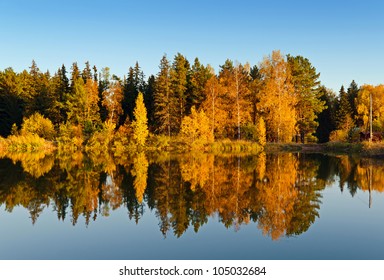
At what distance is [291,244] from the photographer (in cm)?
994

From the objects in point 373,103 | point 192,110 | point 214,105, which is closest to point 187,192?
point 192,110

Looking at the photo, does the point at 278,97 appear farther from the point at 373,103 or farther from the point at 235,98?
the point at 373,103

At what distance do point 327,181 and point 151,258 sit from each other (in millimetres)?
14879

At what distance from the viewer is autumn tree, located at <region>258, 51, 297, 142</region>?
48406mm

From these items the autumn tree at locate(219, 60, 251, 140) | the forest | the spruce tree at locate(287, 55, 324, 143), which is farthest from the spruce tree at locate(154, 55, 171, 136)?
the spruce tree at locate(287, 55, 324, 143)

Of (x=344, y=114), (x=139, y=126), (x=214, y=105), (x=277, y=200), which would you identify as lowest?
(x=277, y=200)

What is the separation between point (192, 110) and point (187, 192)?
101 feet

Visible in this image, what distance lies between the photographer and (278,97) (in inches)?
1940

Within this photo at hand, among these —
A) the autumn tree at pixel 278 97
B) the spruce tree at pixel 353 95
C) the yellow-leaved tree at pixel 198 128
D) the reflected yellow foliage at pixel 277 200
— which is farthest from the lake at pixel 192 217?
the spruce tree at pixel 353 95

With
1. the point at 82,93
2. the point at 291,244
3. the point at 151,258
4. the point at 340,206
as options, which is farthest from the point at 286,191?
the point at 82,93

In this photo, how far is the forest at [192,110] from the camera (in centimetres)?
4878

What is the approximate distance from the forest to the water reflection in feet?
75.8

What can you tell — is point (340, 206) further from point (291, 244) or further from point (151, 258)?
point (151, 258)

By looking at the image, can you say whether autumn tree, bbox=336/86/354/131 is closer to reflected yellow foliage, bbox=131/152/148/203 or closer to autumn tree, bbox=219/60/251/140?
autumn tree, bbox=219/60/251/140
